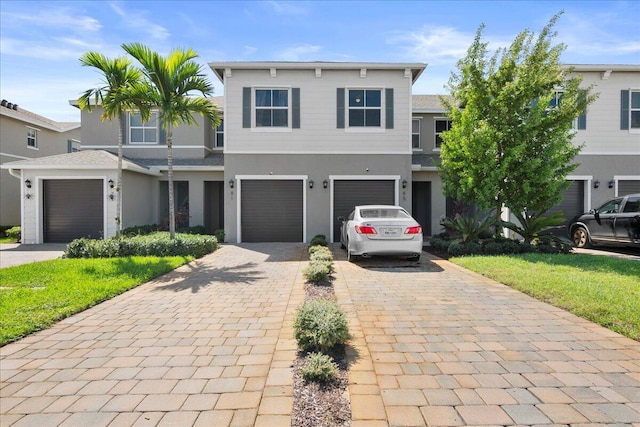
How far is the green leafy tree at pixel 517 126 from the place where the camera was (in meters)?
9.80

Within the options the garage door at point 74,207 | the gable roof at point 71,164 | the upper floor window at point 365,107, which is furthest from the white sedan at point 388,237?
the garage door at point 74,207

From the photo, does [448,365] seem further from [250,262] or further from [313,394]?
[250,262]

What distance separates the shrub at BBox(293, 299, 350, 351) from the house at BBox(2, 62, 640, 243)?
965 cm

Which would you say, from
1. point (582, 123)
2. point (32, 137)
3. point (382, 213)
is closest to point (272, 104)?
point (382, 213)

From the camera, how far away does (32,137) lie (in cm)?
1991

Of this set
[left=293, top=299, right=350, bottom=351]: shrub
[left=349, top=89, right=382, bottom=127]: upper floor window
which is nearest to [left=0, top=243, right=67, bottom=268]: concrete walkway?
[left=293, top=299, right=350, bottom=351]: shrub

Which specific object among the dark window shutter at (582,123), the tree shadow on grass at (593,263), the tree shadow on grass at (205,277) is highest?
the dark window shutter at (582,123)

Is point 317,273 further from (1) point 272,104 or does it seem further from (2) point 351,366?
(1) point 272,104

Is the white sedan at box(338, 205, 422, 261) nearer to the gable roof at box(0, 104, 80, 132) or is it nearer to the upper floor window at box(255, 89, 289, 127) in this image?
the upper floor window at box(255, 89, 289, 127)

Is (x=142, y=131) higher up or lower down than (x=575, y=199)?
higher up

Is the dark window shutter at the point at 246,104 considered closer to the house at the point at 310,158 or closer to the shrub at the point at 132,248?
the house at the point at 310,158

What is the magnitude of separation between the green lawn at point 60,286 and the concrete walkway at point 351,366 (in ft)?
1.06

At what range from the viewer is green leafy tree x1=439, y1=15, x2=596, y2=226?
980 centimetres

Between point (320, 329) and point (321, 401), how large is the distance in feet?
2.86
